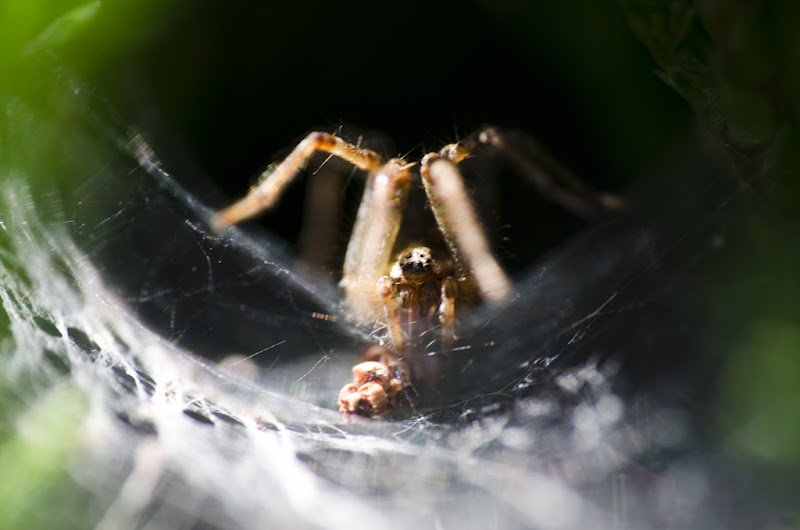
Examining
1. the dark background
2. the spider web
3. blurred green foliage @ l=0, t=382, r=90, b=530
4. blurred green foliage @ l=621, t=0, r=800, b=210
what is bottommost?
blurred green foliage @ l=0, t=382, r=90, b=530

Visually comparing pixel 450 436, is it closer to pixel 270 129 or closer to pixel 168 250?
pixel 168 250

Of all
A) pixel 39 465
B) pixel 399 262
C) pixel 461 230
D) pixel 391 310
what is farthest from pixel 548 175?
pixel 39 465

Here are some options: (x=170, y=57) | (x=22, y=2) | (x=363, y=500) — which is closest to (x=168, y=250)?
(x=170, y=57)

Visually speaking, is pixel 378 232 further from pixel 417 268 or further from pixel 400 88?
pixel 400 88

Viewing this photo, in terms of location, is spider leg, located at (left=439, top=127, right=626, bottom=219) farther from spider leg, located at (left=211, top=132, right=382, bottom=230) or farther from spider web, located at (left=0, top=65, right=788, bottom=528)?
spider leg, located at (left=211, top=132, right=382, bottom=230)

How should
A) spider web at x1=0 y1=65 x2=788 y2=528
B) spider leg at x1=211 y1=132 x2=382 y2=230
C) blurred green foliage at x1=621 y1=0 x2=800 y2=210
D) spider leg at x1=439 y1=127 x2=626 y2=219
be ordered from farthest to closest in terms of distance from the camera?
spider leg at x1=439 y1=127 x2=626 y2=219
spider leg at x1=211 y1=132 x2=382 y2=230
spider web at x1=0 y1=65 x2=788 y2=528
blurred green foliage at x1=621 y1=0 x2=800 y2=210

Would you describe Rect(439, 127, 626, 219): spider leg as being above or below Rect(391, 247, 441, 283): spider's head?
above

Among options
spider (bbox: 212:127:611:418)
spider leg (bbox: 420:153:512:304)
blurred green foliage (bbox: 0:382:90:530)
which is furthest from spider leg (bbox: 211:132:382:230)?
blurred green foliage (bbox: 0:382:90:530)

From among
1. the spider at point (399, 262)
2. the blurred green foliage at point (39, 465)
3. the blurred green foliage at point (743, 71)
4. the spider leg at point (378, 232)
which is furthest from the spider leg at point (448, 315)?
the blurred green foliage at point (39, 465)
